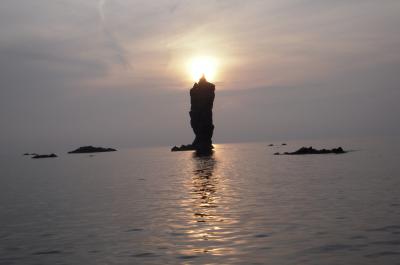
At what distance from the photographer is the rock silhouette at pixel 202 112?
543 feet

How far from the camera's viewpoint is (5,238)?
22.4m

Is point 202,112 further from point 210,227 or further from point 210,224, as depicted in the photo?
point 210,227

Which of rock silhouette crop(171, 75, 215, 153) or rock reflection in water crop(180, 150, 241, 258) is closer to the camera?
rock reflection in water crop(180, 150, 241, 258)

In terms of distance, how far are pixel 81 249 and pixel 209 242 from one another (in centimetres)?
568

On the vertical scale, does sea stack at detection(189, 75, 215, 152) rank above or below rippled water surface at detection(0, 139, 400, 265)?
above

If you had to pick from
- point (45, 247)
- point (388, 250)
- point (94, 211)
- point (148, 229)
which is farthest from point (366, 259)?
point (94, 211)

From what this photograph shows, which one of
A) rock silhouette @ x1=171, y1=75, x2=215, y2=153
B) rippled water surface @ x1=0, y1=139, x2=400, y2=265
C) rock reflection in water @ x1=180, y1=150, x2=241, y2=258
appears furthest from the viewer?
rock silhouette @ x1=171, y1=75, x2=215, y2=153

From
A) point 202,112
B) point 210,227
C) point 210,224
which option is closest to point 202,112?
point 202,112

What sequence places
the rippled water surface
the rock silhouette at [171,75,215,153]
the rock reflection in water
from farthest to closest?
the rock silhouette at [171,75,215,153], the rock reflection in water, the rippled water surface

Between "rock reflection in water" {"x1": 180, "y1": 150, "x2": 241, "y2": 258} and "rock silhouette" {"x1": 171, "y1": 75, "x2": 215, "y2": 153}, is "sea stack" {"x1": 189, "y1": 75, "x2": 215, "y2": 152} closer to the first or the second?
"rock silhouette" {"x1": 171, "y1": 75, "x2": 215, "y2": 153}

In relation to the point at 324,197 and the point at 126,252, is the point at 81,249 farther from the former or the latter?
the point at 324,197

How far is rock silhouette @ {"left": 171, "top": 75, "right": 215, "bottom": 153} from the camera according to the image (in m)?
166

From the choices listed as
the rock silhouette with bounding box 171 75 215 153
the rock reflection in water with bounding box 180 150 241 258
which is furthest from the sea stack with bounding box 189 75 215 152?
the rock reflection in water with bounding box 180 150 241 258

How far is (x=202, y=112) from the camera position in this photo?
16600cm
